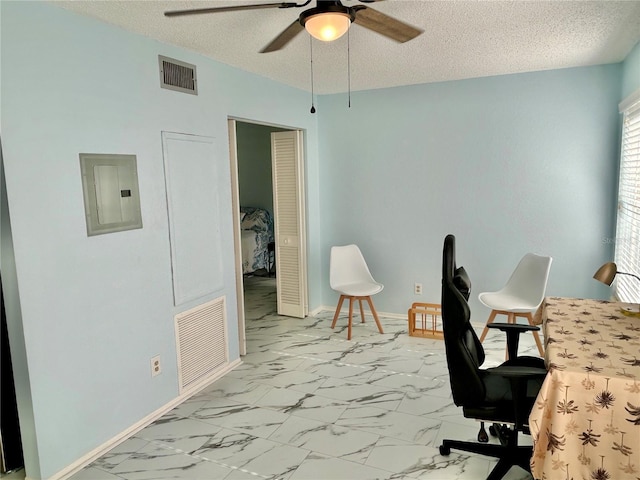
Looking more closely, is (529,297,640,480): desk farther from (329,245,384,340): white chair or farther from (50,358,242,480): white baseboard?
(329,245,384,340): white chair

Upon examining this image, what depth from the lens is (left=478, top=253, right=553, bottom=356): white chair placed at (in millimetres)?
3658

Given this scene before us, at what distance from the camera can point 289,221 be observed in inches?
193

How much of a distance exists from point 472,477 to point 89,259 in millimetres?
2320

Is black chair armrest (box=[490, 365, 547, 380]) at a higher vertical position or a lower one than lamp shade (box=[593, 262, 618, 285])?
lower

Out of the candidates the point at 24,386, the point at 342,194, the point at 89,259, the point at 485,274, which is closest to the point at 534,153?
the point at 485,274

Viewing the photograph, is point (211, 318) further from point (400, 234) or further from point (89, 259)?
point (400, 234)

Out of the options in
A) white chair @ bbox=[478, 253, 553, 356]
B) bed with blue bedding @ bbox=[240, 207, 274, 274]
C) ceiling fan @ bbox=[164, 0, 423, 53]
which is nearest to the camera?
ceiling fan @ bbox=[164, 0, 423, 53]

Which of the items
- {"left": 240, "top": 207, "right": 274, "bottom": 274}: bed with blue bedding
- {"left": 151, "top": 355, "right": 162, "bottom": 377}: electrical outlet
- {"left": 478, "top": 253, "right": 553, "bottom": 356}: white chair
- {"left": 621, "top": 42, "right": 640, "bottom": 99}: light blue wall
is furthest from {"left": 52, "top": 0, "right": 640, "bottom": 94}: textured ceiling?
{"left": 240, "top": 207, "right": 274, "bottom": 274}: bed with blue bedding

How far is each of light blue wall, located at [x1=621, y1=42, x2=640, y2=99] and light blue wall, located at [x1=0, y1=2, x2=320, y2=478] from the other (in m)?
3.02

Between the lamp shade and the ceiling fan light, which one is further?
the lamp shade

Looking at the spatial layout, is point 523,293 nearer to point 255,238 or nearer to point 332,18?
point 332,18

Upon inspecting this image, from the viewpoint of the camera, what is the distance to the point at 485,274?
4.39 meters

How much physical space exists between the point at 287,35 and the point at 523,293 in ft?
9.55

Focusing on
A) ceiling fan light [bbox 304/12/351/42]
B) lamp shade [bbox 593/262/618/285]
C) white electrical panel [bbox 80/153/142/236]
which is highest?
ceiling fan light [bbox 304/12/351/42]
